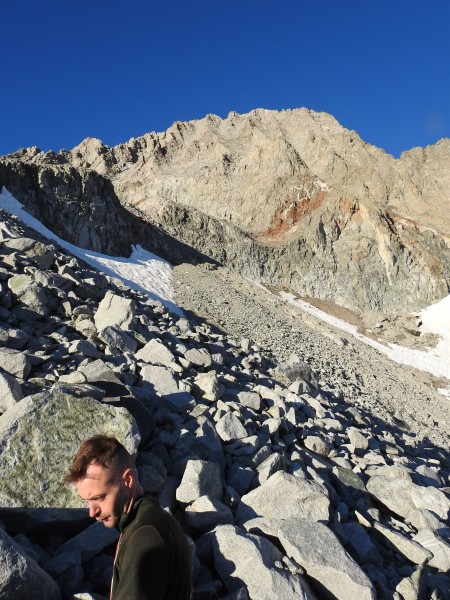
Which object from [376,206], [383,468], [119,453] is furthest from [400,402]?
[376,206]

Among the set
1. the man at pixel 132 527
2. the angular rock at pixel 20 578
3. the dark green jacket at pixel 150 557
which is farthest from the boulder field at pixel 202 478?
the dark green jacket at pixel 150 557

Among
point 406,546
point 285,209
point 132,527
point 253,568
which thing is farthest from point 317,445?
point 285,209

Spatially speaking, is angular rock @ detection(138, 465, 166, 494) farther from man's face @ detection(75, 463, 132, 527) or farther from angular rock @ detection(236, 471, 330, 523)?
man's face @ detection(75, 463, 132, 527)

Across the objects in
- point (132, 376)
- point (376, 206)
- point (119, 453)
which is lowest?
point (132, 376)

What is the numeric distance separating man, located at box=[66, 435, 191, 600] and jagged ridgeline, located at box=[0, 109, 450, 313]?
1292 inches

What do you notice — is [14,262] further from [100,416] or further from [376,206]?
[376,206]

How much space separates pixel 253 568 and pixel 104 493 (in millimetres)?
2207

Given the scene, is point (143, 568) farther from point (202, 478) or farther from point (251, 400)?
point (251, 400)

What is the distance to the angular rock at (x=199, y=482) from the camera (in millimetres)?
4551

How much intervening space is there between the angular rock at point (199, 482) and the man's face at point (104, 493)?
253 cm

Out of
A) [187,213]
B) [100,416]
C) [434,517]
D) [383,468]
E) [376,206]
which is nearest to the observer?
[100,416]

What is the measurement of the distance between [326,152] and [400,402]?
236 feet

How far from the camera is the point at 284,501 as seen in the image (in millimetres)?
4871

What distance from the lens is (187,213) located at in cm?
5431
